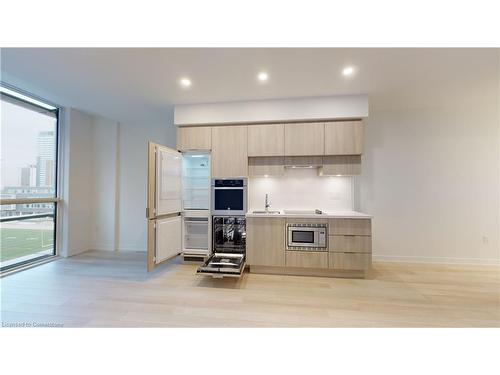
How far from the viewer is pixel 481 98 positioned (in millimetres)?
3084

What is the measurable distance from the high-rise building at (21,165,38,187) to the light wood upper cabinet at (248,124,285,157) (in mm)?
3647

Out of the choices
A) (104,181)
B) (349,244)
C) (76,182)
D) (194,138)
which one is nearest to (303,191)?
(349,244)

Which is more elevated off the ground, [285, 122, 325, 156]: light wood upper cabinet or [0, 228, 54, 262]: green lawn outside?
[285, 122, 325, 156]: light wood upper cabinet

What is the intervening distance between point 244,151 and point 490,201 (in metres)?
4.24

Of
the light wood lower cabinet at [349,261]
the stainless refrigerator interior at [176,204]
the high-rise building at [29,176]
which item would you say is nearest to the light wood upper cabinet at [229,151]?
the stainless refrigerator interior at [176,204]

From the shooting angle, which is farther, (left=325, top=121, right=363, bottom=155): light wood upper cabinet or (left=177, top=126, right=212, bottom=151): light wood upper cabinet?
(left=177, top=126, right=212, bottom=151): light wood upper cabinet

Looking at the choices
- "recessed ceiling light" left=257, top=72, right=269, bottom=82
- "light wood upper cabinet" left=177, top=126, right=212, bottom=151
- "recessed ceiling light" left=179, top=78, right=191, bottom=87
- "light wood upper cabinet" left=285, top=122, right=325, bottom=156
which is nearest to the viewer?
"recessed ceiling light" left=257, top=72, right=269, bottom=82

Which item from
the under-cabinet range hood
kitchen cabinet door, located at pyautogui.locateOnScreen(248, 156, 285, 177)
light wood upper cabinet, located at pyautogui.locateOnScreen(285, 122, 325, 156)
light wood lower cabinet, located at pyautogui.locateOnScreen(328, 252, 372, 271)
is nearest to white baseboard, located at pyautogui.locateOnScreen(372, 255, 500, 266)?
light wood lower cabinet, located at pyautogui.locateOnScreen(328, 252, 372, 271)

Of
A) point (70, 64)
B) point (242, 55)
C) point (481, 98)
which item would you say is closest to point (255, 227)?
point (242, 55)

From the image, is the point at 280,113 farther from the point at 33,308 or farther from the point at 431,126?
the point at 33,308

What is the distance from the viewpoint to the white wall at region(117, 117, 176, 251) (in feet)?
13.6

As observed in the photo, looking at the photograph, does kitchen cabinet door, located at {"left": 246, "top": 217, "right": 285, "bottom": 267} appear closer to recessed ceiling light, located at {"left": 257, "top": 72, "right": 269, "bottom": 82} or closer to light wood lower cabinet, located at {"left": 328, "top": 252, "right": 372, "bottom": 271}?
light wood lower cabinet, located at {"left": 328, "top": 252, "right": 372, "bottom": 271}

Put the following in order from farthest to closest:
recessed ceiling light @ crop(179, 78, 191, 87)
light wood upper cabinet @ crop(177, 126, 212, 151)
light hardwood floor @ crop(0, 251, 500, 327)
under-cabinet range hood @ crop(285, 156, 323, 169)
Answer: light wood upper cabinet @ crop(177, 126, 212, 151) → under-cabinet range hood @ crop(285, 156, 323, 169) → recessed ceiling light @ crop(179, 78, 191, 87) → light hardwood floor @ crop(0, 251, 500, 327)

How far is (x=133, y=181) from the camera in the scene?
4215 millimetres
